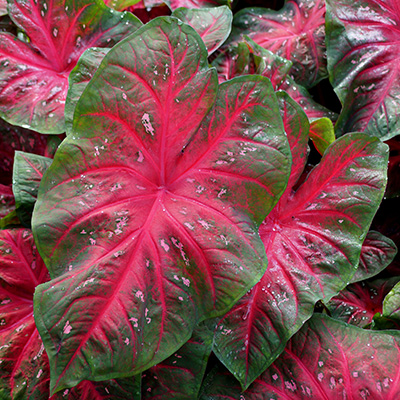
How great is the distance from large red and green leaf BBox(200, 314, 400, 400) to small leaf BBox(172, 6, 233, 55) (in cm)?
Answer: 89

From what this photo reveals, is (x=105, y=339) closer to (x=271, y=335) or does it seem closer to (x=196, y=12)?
(x=271, y=335)

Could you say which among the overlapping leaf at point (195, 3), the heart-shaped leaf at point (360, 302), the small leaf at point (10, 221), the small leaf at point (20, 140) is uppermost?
the overlapping leaf at point (195, 3)

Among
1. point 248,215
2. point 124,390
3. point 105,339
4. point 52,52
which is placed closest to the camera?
point 105,339

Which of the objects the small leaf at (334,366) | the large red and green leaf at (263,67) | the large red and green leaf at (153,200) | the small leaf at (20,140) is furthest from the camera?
the small leaf at (20,140)

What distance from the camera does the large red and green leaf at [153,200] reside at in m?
0.73

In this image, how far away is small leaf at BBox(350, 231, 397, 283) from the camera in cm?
117

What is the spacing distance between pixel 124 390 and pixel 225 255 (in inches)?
18.2

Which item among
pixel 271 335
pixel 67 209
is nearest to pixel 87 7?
pixel 67 209

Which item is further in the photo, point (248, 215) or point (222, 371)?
point (222, 371)

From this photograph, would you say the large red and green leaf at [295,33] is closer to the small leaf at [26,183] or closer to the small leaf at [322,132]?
the small leaf at [322,132]

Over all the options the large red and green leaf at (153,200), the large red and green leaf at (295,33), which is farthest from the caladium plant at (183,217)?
the large red and green leaf at (295,33)

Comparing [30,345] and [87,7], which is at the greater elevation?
[87,7]

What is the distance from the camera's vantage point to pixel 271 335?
2.96ft

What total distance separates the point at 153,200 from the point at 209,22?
0.69 meters
